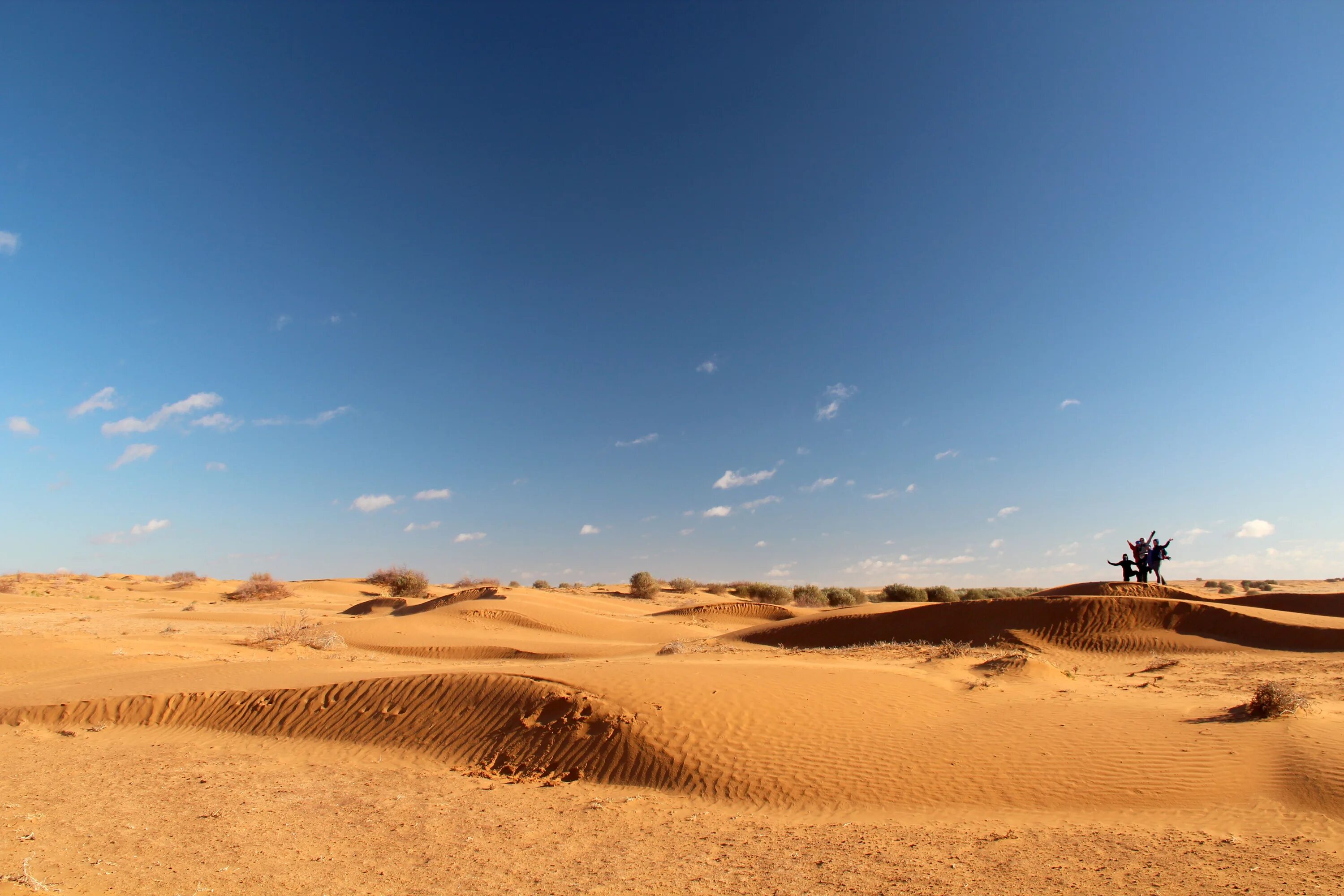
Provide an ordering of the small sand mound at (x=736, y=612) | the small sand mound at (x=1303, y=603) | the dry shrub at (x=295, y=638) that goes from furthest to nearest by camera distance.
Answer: the small sand mound at (x=736, y=612) → the small sand mound at (x=1303, y=603) → the dry shrub at (x=295, y=638)

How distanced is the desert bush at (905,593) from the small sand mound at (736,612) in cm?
885

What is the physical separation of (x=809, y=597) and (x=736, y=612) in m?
10.7

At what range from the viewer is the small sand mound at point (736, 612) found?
33438 mm

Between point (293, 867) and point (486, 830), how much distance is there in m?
1.80

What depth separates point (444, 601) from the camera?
31094mm

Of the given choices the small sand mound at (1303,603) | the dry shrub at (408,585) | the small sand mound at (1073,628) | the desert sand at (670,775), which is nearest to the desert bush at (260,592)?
the dry shrub at (408,585)

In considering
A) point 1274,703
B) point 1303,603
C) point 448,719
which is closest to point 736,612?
point 1303,603

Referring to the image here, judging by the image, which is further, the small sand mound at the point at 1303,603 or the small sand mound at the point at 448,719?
the small sand mound at the point at 1303,603

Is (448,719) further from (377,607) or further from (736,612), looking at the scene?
(736,612)

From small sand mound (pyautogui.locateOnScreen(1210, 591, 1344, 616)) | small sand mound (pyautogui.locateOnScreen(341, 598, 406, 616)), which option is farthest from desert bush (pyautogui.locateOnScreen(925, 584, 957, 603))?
small sand mound (pyautogui.locateOnScreen(341, 598, 406, 616))

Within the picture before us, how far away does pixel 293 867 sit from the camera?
615cm

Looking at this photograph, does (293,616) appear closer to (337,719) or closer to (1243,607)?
(337,719)

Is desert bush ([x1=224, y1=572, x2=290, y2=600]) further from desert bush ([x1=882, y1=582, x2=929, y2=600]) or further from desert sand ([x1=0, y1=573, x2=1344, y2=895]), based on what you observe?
desert bush ([x1=882, y1=582, x2=929, y2=600])

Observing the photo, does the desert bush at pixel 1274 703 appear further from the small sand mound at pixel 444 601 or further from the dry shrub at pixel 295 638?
the small sand mound at pixel 444 601
